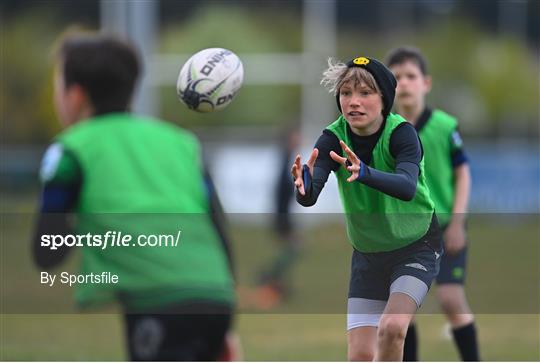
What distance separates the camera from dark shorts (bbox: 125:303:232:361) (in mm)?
3664

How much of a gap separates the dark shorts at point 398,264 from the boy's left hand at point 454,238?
198 centimetres

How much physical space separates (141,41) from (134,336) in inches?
928

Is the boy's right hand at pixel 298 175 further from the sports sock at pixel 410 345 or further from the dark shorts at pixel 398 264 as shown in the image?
the sports sock at pixel 410 345

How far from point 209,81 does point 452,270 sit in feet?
10.4

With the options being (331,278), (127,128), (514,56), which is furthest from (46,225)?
(514,56)

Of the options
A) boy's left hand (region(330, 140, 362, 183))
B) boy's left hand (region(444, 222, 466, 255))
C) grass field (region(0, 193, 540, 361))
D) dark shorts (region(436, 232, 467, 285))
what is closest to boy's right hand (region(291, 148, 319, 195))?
boy's left hand (region(330, 140, 362, 183))

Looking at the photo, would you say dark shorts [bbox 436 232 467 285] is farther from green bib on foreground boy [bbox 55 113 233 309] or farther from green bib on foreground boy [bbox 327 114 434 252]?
green bib on foreground boy [bbox 55 113 233 309]

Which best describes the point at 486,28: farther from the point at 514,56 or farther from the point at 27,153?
the point at 27,153

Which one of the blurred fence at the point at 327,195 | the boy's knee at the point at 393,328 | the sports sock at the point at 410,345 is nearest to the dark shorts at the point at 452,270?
the sports sock at the point at 410,345

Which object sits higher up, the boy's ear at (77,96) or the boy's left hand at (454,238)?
the boy's ear at (77,96)

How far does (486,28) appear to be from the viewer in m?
40.9

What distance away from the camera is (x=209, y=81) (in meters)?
3.91

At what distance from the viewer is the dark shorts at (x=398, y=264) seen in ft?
12.8

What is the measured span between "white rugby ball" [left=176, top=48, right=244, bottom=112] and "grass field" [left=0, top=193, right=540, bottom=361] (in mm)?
2782
